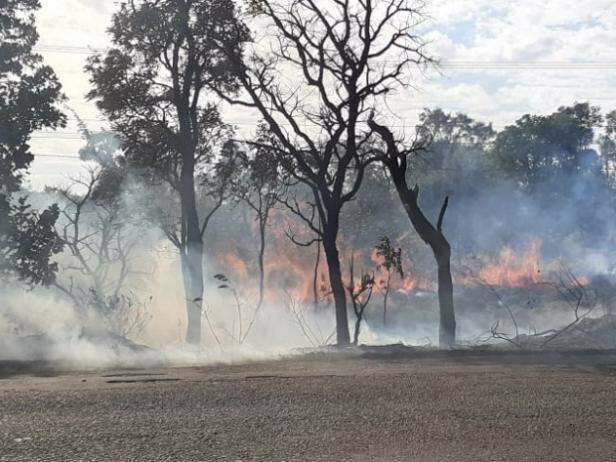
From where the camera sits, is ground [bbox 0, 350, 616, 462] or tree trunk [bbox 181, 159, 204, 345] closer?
ground [bbox 0, 350, 616, 462]

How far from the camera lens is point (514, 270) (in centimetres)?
4188

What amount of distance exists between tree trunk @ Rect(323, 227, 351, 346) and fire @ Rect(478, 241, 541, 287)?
2379 cm

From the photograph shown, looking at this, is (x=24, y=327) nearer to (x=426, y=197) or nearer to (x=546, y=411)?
(x=546, y=411)

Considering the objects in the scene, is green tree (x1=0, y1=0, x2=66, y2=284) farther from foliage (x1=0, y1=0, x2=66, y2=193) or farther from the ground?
the ground

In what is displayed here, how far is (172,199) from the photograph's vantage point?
32.5 meters

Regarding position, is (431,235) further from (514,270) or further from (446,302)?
(514,270)

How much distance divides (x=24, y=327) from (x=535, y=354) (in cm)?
1919

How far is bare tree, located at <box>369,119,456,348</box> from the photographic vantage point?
15.5 m

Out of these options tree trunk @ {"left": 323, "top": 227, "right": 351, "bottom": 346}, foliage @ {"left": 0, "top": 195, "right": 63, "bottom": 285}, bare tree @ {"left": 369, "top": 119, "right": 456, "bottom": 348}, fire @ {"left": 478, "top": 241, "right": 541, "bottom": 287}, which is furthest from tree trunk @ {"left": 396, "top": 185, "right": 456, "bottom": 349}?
fire @ {"left": 478, "top": 241, "right": 541, "bottom": 287}

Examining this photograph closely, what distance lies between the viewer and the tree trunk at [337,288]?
54.3 feet

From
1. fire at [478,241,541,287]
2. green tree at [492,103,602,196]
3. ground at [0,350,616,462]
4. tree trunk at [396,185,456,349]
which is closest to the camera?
ground at [0,350,616,462]

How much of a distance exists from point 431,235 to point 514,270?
2793cm

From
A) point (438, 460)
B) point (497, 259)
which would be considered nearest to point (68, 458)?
point (438, 460)

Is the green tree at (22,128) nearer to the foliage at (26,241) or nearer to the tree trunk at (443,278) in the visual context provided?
the foliage at (26,241)
